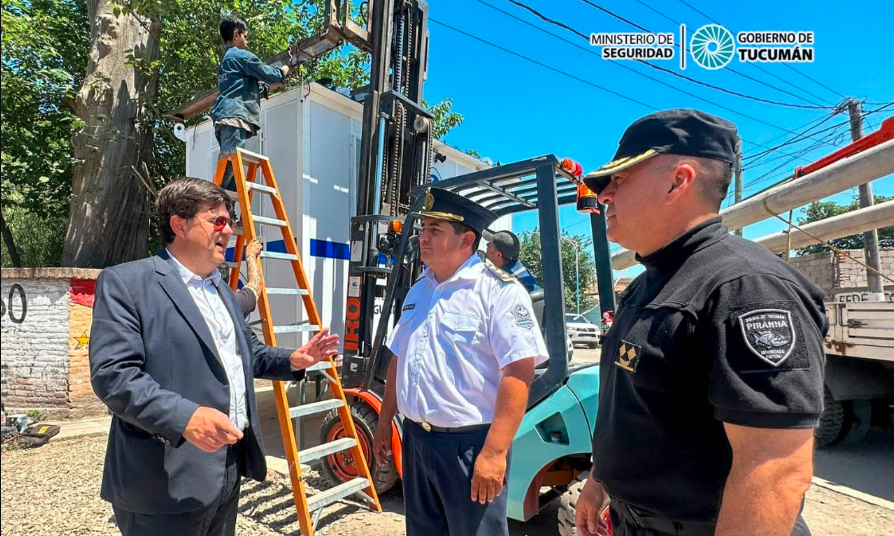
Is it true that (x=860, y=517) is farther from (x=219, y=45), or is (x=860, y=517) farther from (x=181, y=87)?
(x=181, y=87)

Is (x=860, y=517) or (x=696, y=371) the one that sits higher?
(x=696, y=371)

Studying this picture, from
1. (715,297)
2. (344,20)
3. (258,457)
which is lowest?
(258,457)

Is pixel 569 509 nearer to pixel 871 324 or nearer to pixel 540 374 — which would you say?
pixel 540 374

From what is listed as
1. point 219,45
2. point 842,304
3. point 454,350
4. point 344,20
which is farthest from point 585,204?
point 219,45

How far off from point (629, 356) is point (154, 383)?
132 cm

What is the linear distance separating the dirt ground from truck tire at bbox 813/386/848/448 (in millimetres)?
1323

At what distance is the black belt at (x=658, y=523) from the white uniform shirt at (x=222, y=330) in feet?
4.26

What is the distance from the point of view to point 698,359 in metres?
0.99

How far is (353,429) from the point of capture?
11.1ft

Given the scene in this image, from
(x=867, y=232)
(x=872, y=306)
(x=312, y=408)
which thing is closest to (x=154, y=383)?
(x=312, y=408)

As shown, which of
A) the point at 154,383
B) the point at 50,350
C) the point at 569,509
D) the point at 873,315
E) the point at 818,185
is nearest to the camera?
the point at 154,383

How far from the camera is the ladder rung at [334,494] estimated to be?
305 centimetres

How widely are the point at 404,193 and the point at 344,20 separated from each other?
1568 millimetres

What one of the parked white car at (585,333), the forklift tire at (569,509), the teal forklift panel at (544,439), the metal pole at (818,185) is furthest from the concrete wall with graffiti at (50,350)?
the parked white car at (585,333)
